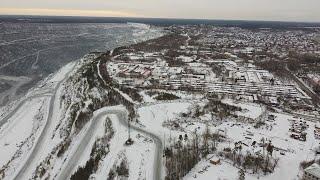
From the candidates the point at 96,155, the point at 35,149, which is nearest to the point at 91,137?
the point at 96,155

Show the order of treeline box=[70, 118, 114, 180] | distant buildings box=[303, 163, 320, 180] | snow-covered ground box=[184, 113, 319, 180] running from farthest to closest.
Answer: treeline box=[70, 118, 114, 180]
snow-covered ground box=[184, 113, 319, 180]
distant buildings box=[303, 163, 320, 180]

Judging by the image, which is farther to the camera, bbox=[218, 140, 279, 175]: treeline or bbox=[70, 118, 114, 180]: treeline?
bbox=[70, 118, 114, 180]: treeline

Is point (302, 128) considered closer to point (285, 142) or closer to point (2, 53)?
point (285, 142)

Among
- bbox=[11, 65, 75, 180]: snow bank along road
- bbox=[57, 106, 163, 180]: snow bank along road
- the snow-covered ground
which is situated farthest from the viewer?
bbox=[11, 65, 75, 180]: snow bank along road

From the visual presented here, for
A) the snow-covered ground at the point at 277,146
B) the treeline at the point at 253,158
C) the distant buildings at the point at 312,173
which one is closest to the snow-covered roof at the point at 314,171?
the distant buildings at the point at 312,173

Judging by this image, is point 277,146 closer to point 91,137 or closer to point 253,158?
point 253,158

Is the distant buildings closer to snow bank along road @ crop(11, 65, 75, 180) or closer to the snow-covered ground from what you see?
the snow-covered ground

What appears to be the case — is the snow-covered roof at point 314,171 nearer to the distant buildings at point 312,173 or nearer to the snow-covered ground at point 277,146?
the distant buildings at point 312,173

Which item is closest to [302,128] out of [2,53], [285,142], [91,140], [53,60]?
[285,142]

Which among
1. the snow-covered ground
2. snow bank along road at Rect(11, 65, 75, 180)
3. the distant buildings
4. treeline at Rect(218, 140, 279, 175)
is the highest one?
the distant buildings

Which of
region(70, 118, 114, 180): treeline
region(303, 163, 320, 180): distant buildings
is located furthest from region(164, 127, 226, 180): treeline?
region(303, 163, 320, 180): distant buildings
